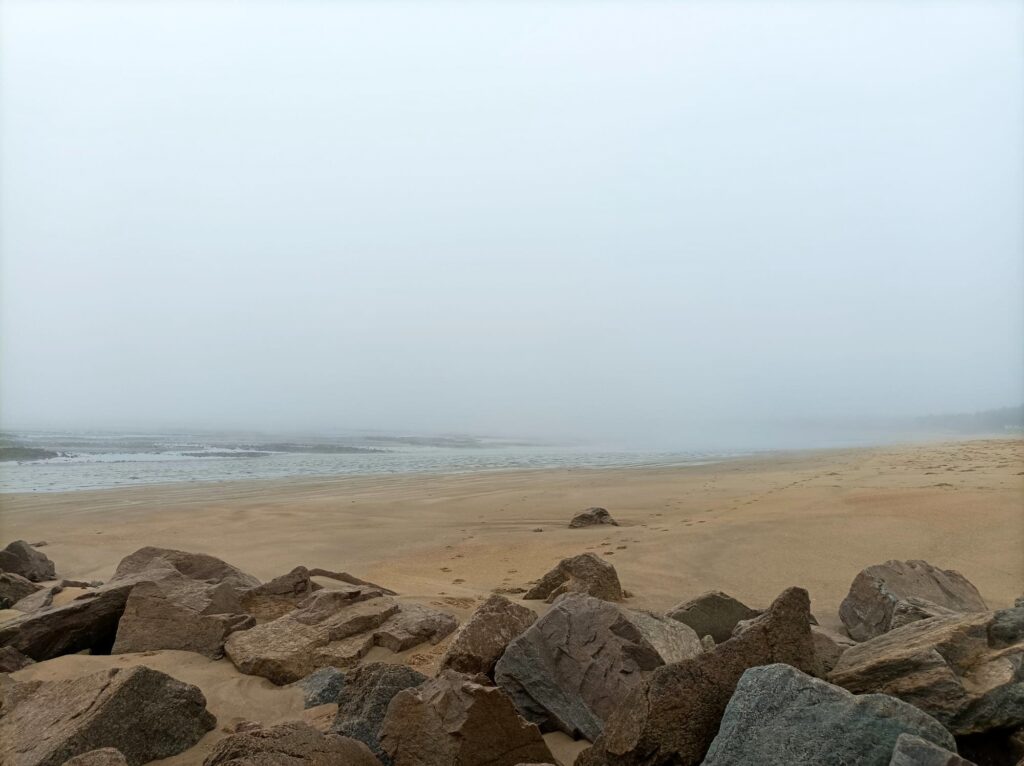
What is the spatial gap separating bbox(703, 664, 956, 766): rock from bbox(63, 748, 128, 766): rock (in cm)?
248

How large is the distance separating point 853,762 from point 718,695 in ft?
1.89

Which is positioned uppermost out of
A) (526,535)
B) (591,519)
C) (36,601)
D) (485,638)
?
(485,638)

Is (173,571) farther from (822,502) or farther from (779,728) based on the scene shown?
(822,502)

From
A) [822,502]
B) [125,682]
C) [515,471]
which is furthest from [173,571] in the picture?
[515,471]


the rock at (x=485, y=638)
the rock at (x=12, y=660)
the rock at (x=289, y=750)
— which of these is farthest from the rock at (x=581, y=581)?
the rock at (x=12, y=660)

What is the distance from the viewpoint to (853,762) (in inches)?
86.7

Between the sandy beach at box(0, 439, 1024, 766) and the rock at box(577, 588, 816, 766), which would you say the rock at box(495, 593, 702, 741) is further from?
the rock at box(577, 588, 816, 766)

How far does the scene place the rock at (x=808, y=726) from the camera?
223 centimetres

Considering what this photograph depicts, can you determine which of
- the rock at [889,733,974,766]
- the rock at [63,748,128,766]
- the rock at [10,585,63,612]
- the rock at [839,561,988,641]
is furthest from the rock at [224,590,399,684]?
the rock at [839,561,988,641]

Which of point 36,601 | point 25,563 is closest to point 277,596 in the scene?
point 36,601

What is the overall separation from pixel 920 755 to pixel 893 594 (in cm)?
361

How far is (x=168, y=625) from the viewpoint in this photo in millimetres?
5016

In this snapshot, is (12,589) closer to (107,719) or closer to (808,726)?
(107,719)

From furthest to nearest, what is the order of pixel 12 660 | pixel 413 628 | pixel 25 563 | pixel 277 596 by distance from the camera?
pixel 25 563
pixel 277 596
pixel 413 628
pixel 12 660
